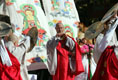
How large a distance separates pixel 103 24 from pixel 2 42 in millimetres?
1652

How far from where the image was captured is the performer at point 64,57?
5.56 meters

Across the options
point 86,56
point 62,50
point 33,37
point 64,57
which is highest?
point 33,37

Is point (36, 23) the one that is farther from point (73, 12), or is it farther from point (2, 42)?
point (2, 42)

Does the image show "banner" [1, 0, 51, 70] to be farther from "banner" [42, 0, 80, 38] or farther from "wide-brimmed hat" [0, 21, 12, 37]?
"wide-brimmed hat" [0, 21, 12, 37]

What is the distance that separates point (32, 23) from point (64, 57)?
166 cm

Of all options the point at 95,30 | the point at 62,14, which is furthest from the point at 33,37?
the point at 62,14

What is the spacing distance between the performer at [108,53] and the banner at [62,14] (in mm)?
2466

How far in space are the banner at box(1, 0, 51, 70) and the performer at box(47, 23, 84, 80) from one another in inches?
37.5

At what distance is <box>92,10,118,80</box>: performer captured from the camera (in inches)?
182

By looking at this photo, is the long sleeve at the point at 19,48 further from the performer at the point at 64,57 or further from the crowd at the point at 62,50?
the performer at the point at 64,57

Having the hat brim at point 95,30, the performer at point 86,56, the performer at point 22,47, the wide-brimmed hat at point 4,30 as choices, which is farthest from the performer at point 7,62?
the performer at point 86,56

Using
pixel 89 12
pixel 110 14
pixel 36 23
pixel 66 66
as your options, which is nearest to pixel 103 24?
pixel 110 14

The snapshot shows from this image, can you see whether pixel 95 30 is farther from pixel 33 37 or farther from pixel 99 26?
pixel 33 37

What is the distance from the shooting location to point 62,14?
761cm
